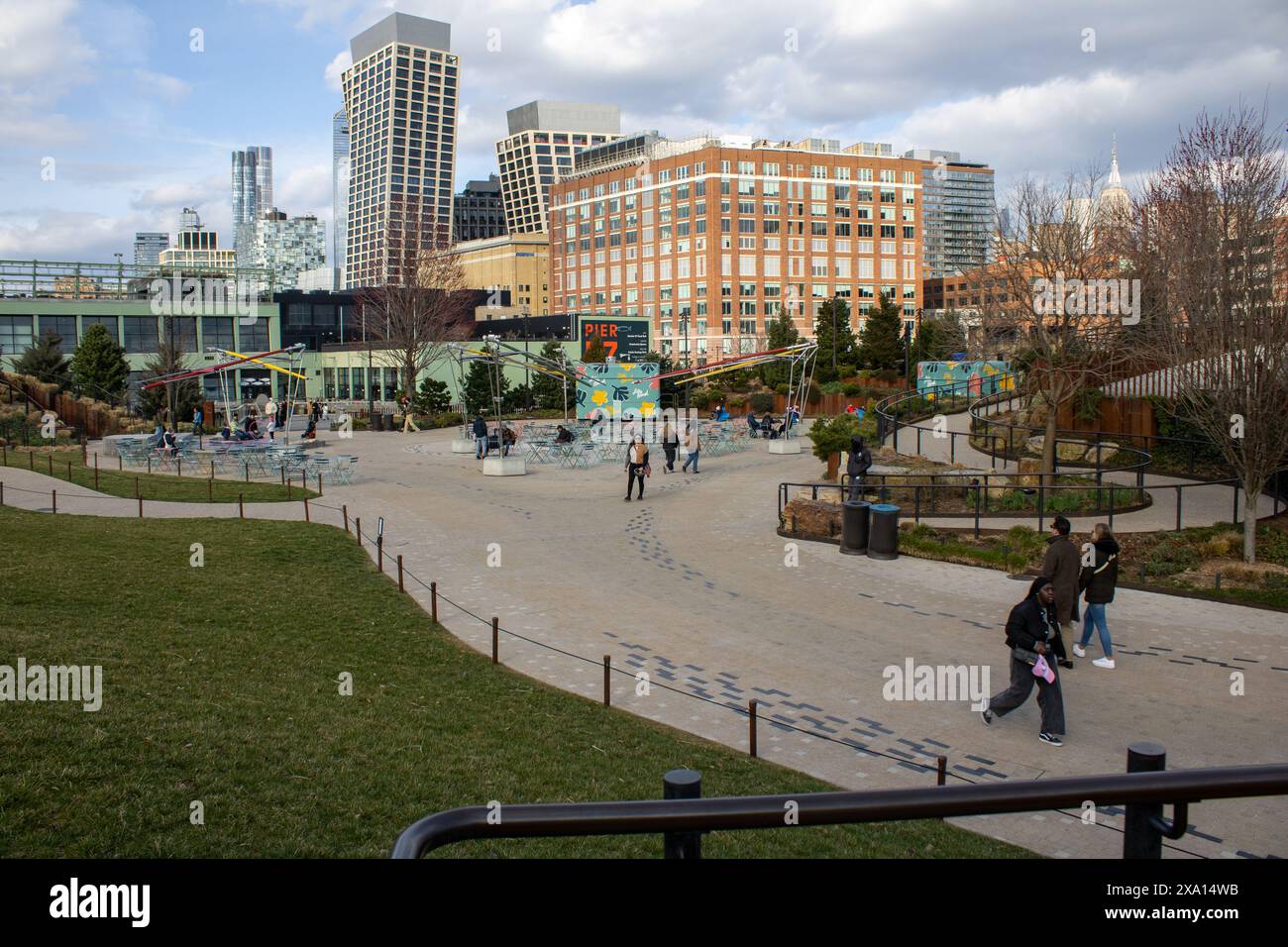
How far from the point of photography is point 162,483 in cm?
2644

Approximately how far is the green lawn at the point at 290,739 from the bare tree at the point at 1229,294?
11275mm

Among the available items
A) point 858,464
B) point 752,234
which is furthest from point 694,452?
point 752,234

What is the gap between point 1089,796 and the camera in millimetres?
2408

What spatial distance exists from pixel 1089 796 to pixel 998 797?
232 mm

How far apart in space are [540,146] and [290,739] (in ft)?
630

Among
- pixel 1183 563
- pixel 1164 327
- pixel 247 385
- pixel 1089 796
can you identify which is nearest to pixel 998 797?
pixel 1089 796

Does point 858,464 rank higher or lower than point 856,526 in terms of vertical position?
higher

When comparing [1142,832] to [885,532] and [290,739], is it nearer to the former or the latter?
[290,739]

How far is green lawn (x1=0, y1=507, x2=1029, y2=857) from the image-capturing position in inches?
236

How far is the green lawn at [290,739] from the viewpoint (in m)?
6.00
